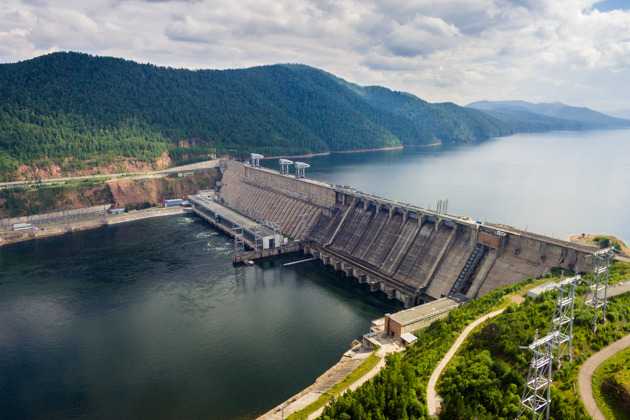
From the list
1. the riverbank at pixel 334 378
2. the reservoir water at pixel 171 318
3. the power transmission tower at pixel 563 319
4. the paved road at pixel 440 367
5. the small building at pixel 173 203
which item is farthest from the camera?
the small building at pixel 173 203

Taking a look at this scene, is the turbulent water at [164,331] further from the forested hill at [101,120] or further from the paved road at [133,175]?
the forested hill at [101,120]

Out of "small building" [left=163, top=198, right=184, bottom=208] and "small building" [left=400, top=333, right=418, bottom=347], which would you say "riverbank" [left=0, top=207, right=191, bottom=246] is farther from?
"small building" [left=400, top=333, right=418, bottom=347]

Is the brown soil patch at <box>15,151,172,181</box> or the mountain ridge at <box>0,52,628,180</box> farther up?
the mountain ridge at <box>0,52,628,180</box>

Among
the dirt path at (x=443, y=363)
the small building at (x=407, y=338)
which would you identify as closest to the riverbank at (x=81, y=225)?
the small building at (x=407, y=338)

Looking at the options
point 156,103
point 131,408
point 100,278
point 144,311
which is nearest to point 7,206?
point 100,278

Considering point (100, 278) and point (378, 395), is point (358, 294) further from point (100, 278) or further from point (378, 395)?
point (100, 278)

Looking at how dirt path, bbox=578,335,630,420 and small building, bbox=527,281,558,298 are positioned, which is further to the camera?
small building, bbox=527,281,558,298

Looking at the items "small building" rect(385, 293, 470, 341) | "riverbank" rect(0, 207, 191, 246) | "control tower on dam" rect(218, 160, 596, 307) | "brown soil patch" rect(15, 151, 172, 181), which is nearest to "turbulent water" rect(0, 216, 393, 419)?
"control tower on dam" rect(218, 160, 596, 307)

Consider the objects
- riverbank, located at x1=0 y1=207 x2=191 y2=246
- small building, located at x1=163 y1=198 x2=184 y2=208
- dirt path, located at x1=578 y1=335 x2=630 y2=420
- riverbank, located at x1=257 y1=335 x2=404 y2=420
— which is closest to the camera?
dirt path, located at x1=578 y1=335 x2=630 y2=420
